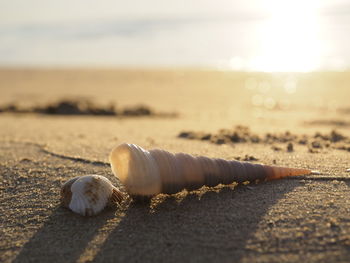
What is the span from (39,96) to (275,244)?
11062 millimetres

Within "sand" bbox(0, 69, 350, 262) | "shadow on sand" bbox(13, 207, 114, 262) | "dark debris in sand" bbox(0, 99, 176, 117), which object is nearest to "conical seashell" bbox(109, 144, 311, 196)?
"sand" bbox(0, 69, 350, 262)

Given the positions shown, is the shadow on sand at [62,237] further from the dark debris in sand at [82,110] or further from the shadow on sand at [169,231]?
the dark debris in sand at [82,110]

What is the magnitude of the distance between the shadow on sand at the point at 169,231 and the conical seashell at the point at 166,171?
113 mm

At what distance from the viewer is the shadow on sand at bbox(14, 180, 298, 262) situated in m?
2.44

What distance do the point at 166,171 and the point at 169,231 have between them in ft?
1.22

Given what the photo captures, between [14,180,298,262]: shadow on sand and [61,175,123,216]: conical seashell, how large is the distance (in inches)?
2.1

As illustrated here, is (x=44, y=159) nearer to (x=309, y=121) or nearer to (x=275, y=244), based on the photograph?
(x=275, y=244)

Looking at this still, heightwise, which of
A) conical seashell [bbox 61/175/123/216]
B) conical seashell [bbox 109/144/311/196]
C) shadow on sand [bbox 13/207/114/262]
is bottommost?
shadow on sand [bbox 13/207/114/262]

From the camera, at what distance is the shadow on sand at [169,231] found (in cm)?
244

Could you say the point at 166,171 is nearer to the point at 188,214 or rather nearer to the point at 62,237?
the point at 188,214

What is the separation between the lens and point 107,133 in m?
5.87

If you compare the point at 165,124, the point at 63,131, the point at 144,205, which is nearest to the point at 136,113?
the point at 165,124

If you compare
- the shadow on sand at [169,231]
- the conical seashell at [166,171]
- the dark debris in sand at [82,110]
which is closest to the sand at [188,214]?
the shadow on sand at [169,231]

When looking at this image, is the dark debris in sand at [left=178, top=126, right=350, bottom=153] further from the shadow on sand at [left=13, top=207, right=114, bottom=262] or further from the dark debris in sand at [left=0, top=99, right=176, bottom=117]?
the dark debris in sand at [left=0, top=99, right=176, bottom=117]
